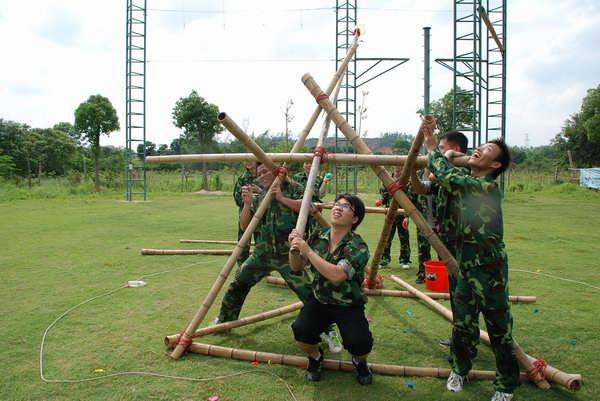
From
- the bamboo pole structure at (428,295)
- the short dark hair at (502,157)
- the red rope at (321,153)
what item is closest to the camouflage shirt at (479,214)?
the short dark hair at (502,157)

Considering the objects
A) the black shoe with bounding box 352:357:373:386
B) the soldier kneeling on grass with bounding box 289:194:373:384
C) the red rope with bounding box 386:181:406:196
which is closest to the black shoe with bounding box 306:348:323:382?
the soldier kneeling on grass with bounding box 289:194:373:384

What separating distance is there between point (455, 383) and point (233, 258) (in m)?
2.43

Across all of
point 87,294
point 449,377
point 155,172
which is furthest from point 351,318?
point 155,172

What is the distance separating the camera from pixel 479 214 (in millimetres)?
3703

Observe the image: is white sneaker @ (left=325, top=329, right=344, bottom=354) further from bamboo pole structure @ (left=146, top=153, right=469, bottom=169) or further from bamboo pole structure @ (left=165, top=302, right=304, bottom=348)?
bamboo pole structure @ (left=146, top=153, right=469, bottom=169)

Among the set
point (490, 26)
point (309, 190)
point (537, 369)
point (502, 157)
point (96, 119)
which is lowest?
point (537, 369)

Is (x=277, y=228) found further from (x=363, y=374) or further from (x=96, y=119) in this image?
(x=96, y=119)

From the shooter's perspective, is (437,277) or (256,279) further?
(437,277)

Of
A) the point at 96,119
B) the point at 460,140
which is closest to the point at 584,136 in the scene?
the point at 96,119

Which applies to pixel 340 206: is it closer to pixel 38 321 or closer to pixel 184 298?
pixel 184 298

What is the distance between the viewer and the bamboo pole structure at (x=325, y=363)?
4.19 metres

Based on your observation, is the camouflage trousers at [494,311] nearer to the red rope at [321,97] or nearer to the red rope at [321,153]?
the red rope at [321,153]

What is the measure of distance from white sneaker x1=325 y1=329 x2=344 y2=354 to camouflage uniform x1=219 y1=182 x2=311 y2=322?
64cm

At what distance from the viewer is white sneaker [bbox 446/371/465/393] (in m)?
3.96
